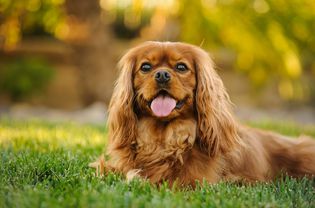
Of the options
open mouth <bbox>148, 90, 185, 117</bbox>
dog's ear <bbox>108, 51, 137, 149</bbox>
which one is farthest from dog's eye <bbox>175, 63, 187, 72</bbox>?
dog's ear <bbox>108, 51, 137, 149</bbox>

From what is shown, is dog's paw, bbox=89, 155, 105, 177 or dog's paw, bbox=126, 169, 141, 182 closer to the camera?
dog's paw, bbox=126, 169, 141, 182

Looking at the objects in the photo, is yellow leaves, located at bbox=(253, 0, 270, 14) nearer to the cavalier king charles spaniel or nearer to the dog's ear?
the cavalier king charles spaniel

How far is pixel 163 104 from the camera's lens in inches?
157

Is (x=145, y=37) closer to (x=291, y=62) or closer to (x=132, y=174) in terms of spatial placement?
(x=291, y=62)

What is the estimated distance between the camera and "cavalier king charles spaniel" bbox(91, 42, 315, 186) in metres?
4.01

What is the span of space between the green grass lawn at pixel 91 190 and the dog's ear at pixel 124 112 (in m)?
0.35

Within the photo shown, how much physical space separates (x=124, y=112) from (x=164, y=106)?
40 cm

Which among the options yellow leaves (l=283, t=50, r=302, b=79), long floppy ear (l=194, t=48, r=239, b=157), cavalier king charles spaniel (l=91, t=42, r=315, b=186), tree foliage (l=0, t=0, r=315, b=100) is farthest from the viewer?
tree foliage (l=0, t=0, r=315, b=100)

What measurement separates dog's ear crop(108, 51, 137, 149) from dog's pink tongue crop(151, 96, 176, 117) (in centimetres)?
30

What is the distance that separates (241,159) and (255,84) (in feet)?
26.5

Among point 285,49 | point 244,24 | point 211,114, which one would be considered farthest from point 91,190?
point 244,24

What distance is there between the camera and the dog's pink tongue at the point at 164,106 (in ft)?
13.1

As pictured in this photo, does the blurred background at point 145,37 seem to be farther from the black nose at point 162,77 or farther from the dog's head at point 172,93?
the black nose at point 162,77

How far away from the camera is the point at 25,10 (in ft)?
37.1
